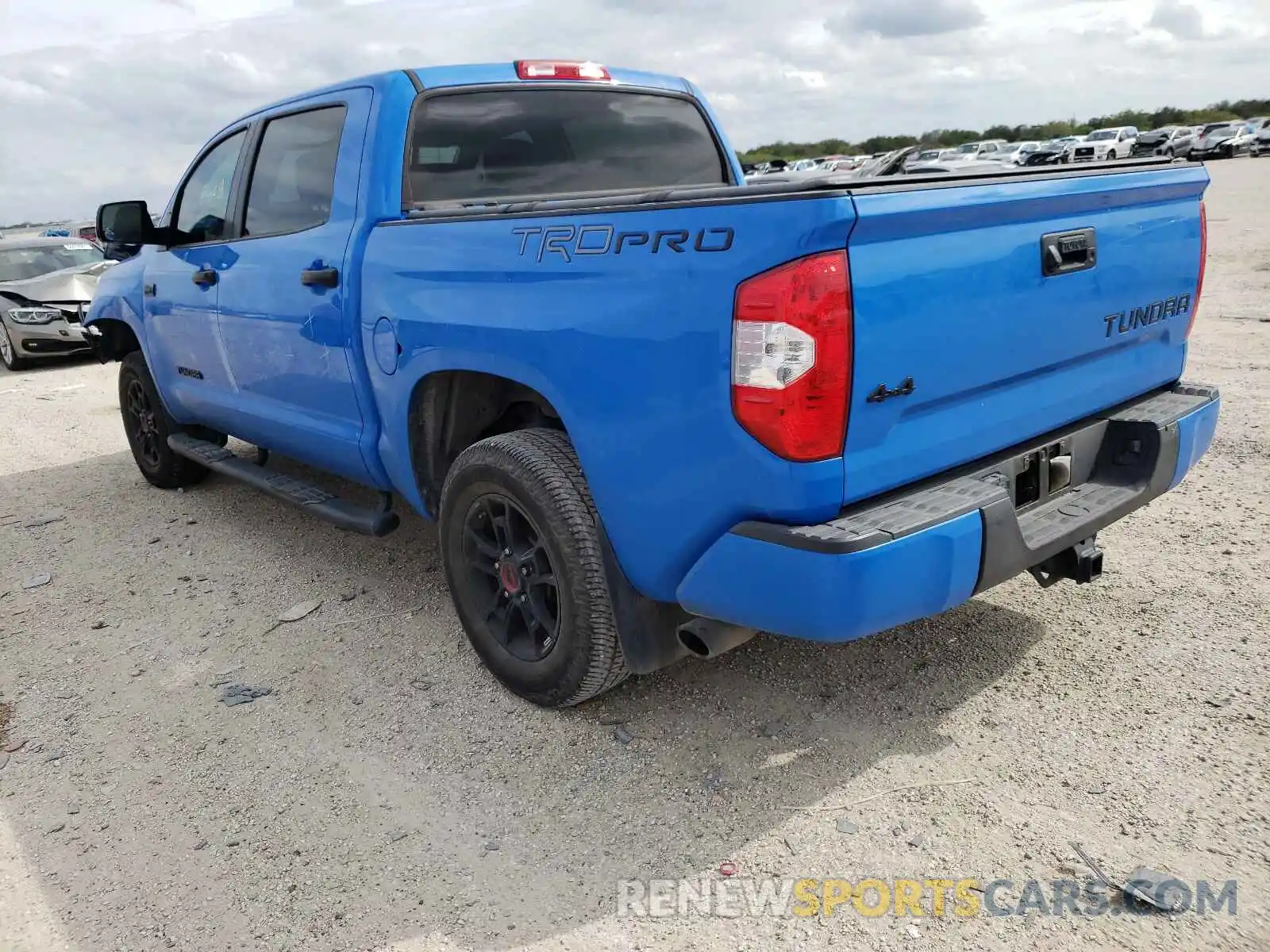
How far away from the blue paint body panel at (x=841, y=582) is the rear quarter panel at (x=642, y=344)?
10 centimetres

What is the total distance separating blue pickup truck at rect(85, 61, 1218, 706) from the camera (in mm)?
2238

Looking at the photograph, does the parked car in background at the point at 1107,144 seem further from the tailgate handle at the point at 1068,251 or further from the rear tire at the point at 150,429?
the tailgate handle at the point at 1068,251

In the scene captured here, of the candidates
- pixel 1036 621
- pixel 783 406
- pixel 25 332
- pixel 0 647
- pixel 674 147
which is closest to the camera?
pixel 783 406

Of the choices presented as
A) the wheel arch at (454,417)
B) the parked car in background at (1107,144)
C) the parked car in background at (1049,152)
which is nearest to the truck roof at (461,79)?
the wheel arch at (454,417)

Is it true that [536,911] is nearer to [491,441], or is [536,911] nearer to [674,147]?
[491,441]

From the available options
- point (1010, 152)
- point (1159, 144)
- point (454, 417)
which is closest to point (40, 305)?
point (454, 417)

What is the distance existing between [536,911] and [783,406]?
52.1 inches

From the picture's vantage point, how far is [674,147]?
436 centimetres

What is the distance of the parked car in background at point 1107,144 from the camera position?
3969cm

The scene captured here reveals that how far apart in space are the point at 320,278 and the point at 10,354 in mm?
9856

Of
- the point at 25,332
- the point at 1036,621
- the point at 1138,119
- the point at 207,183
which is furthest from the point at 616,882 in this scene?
the point at 1138,119

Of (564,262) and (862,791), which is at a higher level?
(564,262)

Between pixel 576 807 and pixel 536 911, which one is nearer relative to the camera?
pixel 536 911

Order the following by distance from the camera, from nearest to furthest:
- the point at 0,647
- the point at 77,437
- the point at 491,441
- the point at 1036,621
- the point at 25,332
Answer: the point at 491,441 < the point at 1036,621 < the point at 0,647 < the point at 77,437 < the point at 25,332
